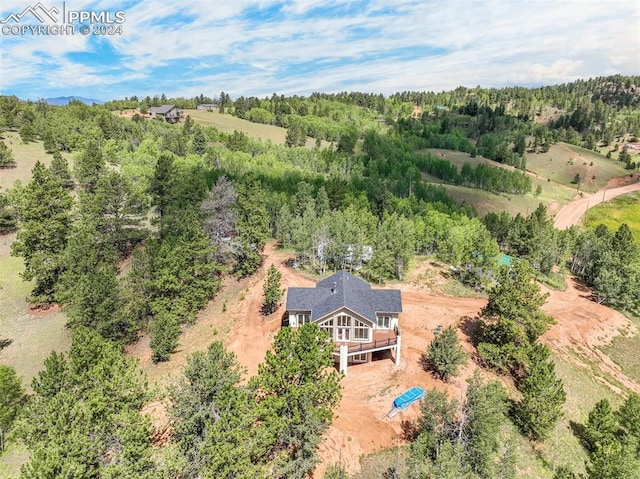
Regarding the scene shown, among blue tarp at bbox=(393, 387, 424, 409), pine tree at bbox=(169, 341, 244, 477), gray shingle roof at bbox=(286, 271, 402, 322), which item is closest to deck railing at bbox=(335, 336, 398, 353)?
gray shingle roof at bbox=(286, 271, 402, 322)

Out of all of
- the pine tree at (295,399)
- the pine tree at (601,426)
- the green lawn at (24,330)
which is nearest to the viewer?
the pine tree at (295,399)

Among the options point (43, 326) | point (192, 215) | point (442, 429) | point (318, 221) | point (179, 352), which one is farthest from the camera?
point (318, 221)

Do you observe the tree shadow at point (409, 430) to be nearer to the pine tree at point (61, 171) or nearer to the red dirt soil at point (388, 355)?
the red dirt soil at point (388, 355)

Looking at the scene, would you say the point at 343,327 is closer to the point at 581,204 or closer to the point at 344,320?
the point at 344,320

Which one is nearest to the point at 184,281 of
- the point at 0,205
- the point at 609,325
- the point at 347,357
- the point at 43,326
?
the point at 43,326

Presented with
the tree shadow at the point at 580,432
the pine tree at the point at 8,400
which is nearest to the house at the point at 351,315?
the tree shadow at the point at 580,432

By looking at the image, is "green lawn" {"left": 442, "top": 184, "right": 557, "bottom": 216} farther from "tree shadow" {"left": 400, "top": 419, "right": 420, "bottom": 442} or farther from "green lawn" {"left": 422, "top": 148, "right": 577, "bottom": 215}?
"tree shadow" {"left": 400, "top": 419, "right": 420, "bottom": 442}

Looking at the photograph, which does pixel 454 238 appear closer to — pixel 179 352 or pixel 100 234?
pixel 179 352
